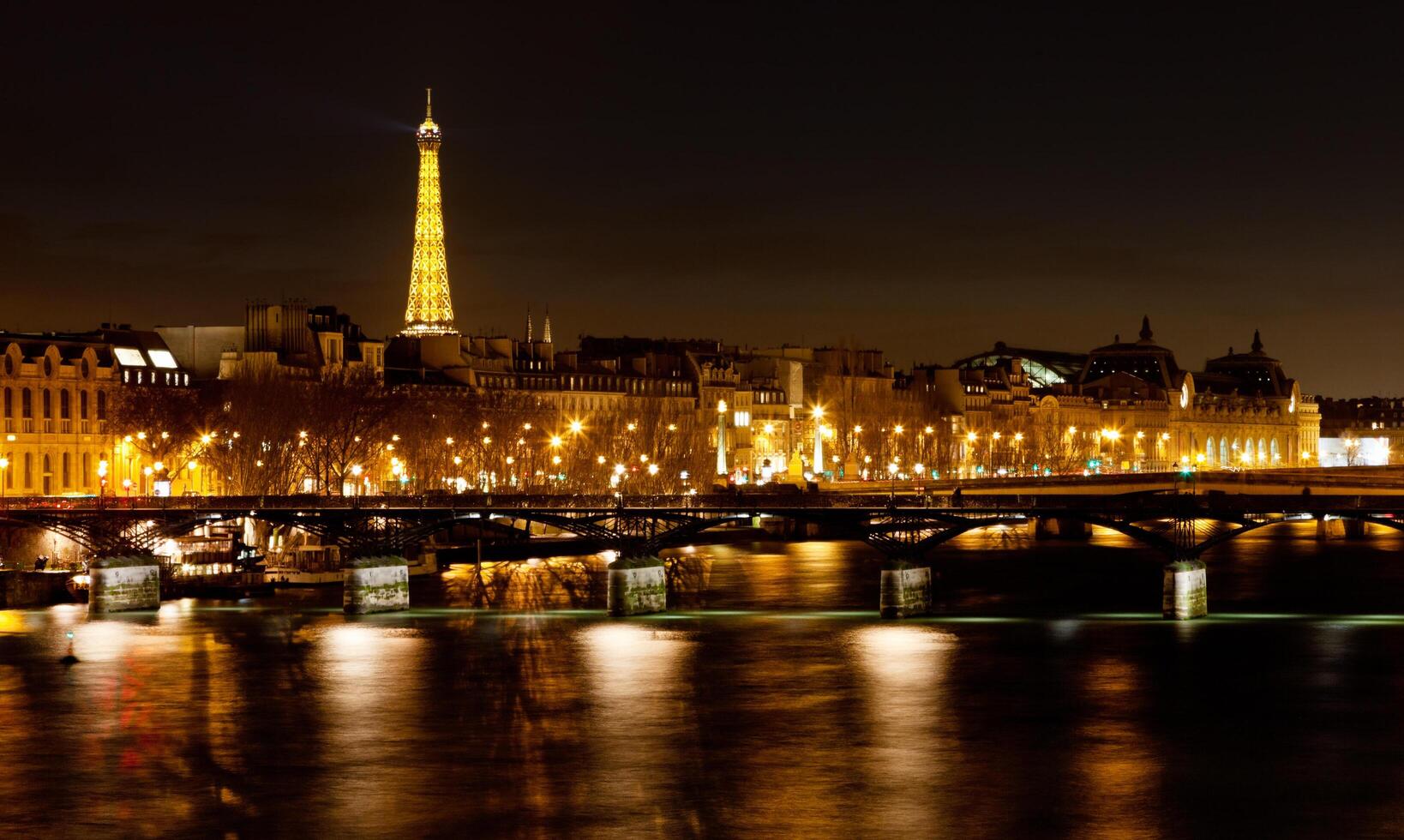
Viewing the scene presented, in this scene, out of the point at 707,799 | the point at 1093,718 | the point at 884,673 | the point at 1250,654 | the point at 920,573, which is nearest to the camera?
the point at 707,799

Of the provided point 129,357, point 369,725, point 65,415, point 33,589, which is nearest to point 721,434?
point 129,357

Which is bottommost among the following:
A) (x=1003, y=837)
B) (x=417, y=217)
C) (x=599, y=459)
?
(x=1003, y=837)

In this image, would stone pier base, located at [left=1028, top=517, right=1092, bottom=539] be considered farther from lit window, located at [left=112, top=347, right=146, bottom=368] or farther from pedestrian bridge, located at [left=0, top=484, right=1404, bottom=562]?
lit window, located at [left=112, top=347, right=146, bottom=368]

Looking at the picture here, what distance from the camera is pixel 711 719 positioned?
5362cm

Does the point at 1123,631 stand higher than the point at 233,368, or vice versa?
the point at 233,368

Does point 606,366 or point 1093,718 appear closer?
point 1093,718

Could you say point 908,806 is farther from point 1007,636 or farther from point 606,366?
point 606,366

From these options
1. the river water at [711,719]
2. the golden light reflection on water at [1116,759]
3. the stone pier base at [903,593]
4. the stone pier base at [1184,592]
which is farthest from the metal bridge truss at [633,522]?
the golden light reflection on water at [1116,759]

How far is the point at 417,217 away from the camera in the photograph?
163m

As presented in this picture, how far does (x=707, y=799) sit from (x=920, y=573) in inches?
1287

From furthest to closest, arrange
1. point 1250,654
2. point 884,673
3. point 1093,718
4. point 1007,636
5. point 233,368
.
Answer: point 233,368, point 1007,636, point 1250,654, point 884,673, point 1093,718

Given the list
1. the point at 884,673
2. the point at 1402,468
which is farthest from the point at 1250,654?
the point at 1402,468

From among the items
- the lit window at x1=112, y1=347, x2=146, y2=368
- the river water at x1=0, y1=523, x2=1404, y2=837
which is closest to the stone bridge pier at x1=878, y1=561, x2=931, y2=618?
the river water at x1=0, y1=523, x2=1404, y2=837

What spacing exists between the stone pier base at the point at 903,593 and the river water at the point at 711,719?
112 cm
